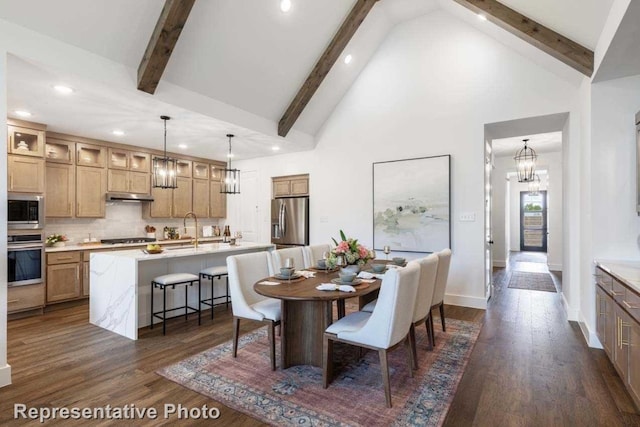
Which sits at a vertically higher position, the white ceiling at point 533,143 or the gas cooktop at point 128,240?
the white ceiling at point 533,143

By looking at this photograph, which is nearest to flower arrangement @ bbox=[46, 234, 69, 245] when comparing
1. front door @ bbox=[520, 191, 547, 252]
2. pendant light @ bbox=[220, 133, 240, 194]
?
pendant light @ bbox=[220, 133, 240, 194]

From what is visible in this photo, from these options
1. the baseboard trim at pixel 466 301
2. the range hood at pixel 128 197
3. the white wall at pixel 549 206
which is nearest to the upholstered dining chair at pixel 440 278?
the baseboard trim at pixel 466 301

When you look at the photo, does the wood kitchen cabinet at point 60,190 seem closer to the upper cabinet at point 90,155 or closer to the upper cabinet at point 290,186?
the upper cabinet at point 90,155

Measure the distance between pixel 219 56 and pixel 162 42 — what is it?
32.6 inches

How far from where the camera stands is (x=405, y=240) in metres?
5.16

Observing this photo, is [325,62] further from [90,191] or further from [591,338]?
[591,338]

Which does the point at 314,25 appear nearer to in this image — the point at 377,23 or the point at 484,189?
the point at 377,23

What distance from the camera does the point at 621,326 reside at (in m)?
2.42

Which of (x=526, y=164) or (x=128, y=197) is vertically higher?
(x=526, y=164)

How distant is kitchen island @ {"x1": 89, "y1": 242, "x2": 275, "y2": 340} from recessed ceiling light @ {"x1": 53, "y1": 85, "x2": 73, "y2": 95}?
1.78 metres

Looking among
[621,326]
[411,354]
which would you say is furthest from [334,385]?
[621,326]

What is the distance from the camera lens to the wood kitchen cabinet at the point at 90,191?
205 inches

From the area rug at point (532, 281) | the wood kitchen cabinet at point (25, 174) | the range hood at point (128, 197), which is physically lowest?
the area rug at point (532, 281)

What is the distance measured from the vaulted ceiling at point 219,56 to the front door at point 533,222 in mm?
9390
